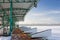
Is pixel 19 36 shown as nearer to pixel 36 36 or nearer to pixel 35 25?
pixel 36 36

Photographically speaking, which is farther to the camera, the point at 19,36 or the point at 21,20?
the point at 21,20

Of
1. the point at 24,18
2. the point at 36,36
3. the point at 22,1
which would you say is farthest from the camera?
the point at 24,18

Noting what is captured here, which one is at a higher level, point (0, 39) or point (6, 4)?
point (6, 4)

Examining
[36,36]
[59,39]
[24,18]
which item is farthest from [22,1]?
[24,18]

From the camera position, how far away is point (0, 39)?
27.7ft

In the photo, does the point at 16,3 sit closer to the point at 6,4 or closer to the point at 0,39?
the point at 6,4

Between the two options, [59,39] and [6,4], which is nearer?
[59,39]

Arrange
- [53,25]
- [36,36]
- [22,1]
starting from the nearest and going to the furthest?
[36,36], [22,1], [53,25]

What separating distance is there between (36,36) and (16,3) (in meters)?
2.46

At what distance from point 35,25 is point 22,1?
11.9 feet

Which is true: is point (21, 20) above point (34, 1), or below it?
below

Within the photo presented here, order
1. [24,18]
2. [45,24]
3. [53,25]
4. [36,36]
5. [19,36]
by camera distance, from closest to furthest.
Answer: [19,36]
[36,36]
[53,25]
[45,24]
[24,18]

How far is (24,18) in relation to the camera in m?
17.4

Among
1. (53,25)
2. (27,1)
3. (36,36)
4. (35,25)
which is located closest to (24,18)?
(35,25)
